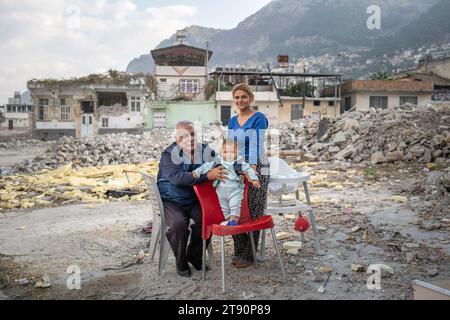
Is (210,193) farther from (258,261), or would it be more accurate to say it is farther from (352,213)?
(352,213)

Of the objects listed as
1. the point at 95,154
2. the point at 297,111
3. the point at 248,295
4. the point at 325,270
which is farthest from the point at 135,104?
the point at 248,295

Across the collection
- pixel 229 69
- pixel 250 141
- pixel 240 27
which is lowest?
pixel 250 141

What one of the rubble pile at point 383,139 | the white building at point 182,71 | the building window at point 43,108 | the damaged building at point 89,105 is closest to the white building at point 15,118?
the building window at point 43,108

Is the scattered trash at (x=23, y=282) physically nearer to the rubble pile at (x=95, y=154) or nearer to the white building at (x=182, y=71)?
the rubble pile at (x=95, y=154)

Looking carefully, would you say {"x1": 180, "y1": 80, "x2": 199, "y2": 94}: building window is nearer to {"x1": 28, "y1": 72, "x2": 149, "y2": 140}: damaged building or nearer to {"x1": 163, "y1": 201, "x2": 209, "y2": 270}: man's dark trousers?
{"x1": 28, "y1": 72, "x2": 149, "y2": 140}: damaged building

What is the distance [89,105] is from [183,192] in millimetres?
33513

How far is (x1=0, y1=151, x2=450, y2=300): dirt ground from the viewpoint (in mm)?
3428

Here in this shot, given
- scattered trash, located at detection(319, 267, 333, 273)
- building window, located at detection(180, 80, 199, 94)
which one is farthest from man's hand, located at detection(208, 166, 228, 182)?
building window, located at detection(180, 80, 199, 94)

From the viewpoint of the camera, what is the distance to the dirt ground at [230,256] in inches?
135

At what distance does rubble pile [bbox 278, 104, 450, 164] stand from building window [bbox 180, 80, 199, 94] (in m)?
22.5

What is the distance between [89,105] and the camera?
35031 mm
